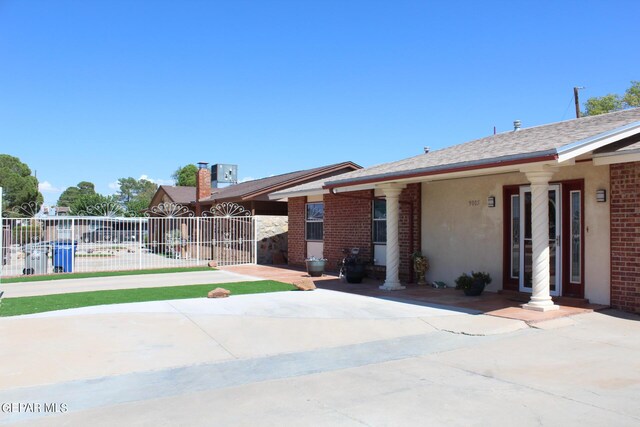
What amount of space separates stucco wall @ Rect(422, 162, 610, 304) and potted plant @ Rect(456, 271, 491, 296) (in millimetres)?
539

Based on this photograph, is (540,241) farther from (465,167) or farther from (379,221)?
(379,221)

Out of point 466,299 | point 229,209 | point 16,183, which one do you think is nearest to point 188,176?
point 16,183

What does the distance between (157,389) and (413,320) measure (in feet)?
16.0

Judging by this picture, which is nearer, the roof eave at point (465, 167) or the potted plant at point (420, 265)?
the roof eave at point (465, 167)

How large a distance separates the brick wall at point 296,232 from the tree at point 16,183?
30.8 m

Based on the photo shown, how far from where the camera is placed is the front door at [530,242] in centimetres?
1041

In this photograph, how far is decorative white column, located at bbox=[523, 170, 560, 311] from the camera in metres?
9.30

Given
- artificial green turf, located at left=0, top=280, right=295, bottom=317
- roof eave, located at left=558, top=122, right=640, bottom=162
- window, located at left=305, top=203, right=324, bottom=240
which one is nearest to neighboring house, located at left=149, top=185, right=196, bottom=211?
window, located at left=305, top=203, right=324, bottom=240

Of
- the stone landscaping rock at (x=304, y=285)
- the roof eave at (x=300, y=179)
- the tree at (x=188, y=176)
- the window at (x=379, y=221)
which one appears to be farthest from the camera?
the tree at (x=188, y=176)

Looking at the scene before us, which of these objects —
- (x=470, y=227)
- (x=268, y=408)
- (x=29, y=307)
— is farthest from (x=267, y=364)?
(x=470, y=227)

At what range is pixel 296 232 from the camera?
20.2m

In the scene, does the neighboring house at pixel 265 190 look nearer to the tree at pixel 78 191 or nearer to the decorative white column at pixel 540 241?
the decorative white column at pixel 540 241

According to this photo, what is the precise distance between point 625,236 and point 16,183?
47.3m

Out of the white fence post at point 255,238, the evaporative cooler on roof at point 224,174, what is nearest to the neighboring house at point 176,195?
the evaporative cooler on roof at point 224,174
